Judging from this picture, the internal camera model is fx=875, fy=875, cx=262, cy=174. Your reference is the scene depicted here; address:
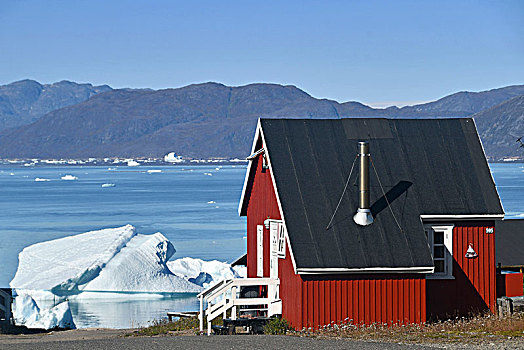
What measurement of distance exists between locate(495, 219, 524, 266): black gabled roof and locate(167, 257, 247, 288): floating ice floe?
14128 mm

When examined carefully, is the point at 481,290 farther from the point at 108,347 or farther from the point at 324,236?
the point at 108,347

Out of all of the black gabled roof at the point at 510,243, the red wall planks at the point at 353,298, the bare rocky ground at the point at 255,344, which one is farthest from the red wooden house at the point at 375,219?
the black gabled roof at the point at 510,243

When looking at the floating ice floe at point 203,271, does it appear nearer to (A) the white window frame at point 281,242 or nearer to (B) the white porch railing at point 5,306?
(B) the white porch railing at point 5,306

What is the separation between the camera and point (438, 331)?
18938 mm

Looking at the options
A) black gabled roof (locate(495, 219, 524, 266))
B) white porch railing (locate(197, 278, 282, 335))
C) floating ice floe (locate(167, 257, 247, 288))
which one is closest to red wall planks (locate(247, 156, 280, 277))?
white porch railing (locate(197, 278, 282, 335))

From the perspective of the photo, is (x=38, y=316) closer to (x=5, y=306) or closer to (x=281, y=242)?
(x=5, y=306)

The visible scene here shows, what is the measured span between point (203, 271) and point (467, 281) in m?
20.3

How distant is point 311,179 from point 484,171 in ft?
15.3

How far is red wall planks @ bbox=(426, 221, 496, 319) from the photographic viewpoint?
21281mm

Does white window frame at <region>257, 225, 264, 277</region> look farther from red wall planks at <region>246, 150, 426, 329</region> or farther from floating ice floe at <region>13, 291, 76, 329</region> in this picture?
floating ice floe at <region>13, 291, 76, 329</region>

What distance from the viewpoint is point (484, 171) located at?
22.4 m

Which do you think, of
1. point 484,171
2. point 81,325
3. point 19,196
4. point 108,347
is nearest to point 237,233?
point 81,325

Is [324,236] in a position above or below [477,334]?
above

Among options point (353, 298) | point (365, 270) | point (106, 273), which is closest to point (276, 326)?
point (353, 298)
